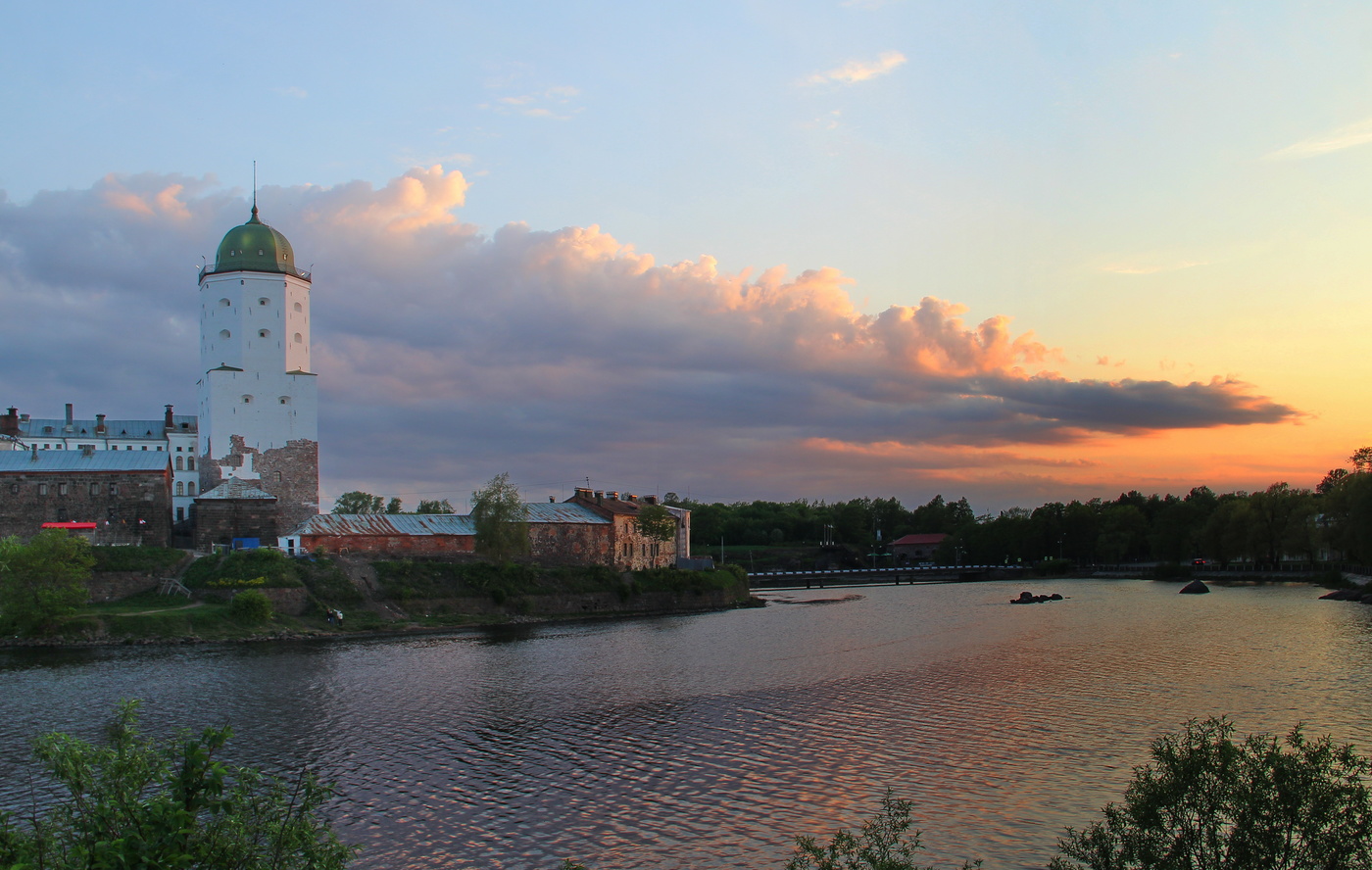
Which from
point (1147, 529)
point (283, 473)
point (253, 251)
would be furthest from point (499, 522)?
point (1147, 529)

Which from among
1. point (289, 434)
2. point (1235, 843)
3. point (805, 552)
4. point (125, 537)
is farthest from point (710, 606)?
point (805, 552)

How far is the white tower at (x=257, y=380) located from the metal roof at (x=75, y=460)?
493cm

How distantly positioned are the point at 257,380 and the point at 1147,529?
129108 mm

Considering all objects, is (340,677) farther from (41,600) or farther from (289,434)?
(289,434)

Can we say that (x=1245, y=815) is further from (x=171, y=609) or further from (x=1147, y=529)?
(x=1147, y=529)

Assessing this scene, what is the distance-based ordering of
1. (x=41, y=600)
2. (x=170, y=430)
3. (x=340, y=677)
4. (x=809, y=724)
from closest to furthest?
(x=809, y=724)
(x=340, y=677)
(x=41, y=600)
(x=170, y=430)

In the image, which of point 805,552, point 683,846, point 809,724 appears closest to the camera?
point 683,846

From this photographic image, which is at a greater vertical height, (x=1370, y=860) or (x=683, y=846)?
(x=1370, y=860)

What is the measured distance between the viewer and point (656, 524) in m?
94.5

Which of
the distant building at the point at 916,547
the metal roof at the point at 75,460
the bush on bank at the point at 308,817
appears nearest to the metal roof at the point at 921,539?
the distant building at the point at 916,547

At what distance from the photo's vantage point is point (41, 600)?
49.6 m

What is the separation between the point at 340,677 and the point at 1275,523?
4238 inches

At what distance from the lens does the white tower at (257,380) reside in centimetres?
7525

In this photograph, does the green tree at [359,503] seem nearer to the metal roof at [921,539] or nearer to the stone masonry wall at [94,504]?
the stone masonry wall at [94,504]
